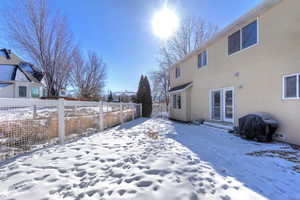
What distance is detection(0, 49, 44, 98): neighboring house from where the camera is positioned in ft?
53.6

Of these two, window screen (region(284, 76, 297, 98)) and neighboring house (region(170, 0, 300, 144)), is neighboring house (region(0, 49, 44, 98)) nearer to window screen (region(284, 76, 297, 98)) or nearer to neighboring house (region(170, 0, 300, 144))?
neighboring house (region(170, 0, 300, 144))

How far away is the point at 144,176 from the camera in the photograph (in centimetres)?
222

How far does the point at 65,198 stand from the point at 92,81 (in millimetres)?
21545

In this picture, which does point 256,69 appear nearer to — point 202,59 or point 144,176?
point 202,59

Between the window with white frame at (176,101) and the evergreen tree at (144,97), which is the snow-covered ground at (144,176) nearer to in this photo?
the window with white frame at (176,101)

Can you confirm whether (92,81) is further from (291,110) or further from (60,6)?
(291,110)

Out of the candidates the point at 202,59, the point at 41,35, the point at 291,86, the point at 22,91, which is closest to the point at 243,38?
the point at 291,86

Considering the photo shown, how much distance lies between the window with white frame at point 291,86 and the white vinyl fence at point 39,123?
6832 millimetres

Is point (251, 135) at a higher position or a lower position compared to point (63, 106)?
lower

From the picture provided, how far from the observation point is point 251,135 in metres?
5.13

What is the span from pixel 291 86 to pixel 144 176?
5686mm

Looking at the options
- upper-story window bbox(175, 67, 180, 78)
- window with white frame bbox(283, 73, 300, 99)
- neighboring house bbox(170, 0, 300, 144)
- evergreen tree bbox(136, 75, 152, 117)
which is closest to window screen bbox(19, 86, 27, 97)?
evergreen tree bbox(136, 75, 152, 117)

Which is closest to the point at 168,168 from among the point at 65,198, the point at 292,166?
the point at 65,198

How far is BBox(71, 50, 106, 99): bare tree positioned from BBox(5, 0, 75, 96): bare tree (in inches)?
317
